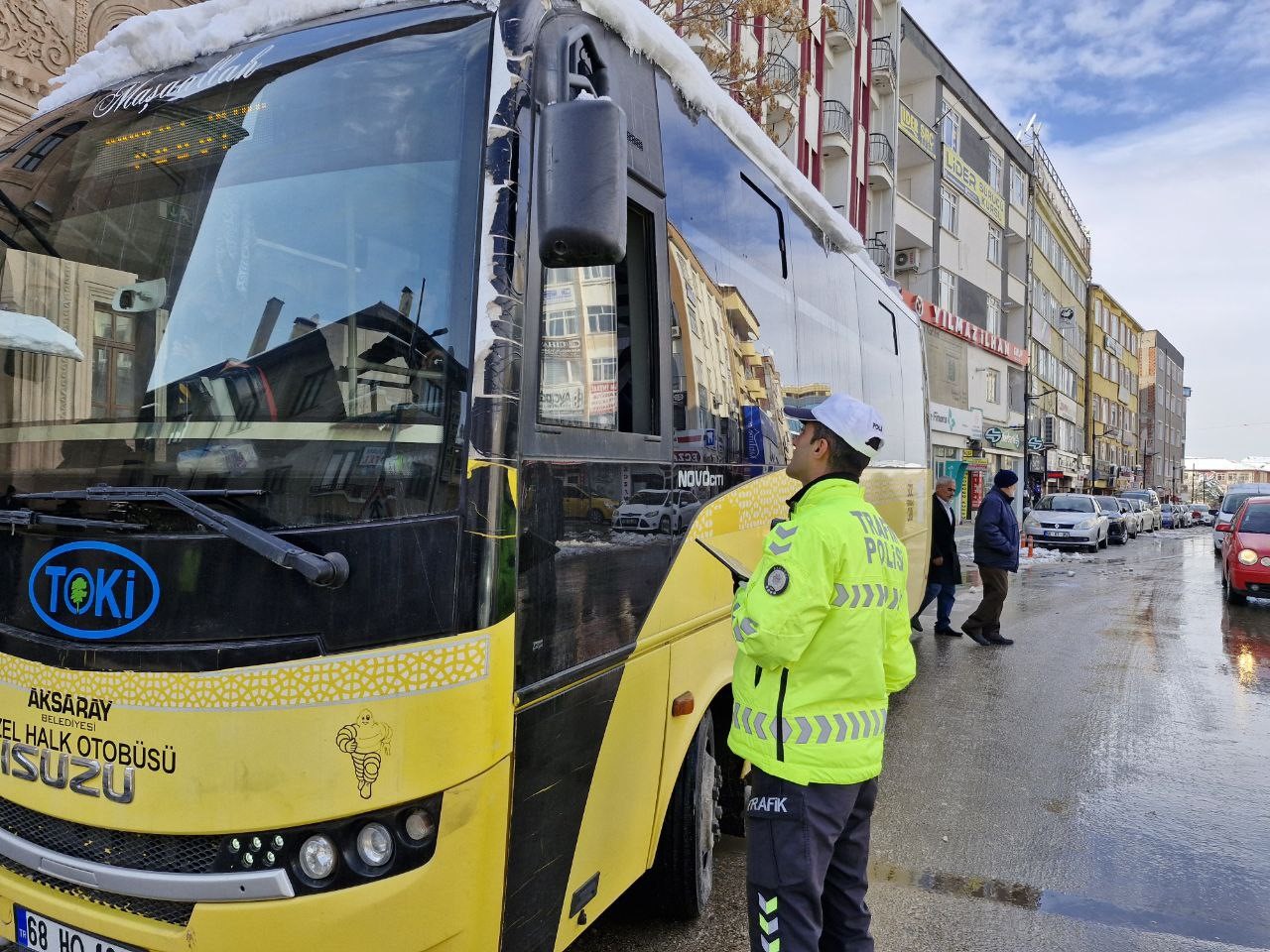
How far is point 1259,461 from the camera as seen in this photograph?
148m

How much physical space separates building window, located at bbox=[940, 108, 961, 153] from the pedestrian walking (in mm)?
37735

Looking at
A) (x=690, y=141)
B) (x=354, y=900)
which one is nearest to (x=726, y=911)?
(x=354, y=900)

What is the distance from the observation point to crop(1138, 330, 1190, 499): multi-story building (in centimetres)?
8881

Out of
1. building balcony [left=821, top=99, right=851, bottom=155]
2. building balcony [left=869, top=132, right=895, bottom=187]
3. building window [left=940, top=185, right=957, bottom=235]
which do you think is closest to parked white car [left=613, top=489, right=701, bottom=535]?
building balcony [left=821, top=99, right=851, bottom=155]

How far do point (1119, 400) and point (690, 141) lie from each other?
81.5 m

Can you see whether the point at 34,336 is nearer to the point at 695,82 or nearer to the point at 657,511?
the point at 657,511

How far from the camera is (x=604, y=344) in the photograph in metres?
2.79

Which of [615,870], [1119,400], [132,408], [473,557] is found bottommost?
[615,870]

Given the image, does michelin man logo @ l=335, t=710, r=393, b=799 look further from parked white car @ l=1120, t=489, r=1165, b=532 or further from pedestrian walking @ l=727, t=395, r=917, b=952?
parked white car @ l=1120, t=489, r=1165, b=532

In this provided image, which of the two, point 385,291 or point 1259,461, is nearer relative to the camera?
point 385,291

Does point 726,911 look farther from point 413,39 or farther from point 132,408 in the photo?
point 413,39

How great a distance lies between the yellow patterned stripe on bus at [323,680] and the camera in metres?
2.07

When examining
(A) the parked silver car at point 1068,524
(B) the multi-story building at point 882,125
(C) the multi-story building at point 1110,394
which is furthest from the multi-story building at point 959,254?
(C) the multi-story building at point 1110,394

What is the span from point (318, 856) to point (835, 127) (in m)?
30.0
